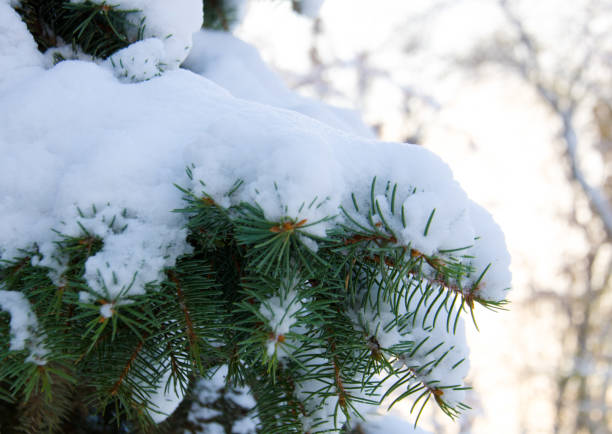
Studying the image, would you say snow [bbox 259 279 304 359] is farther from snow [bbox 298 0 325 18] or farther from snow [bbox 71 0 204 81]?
snow [bbox 298 0 325 18]

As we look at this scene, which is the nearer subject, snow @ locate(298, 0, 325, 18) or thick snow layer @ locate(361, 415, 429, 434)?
thick snow layer @ locate(361, 415, 429, 434)

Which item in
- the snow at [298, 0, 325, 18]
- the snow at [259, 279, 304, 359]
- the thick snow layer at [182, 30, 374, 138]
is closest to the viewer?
the snow at [259, 279, 304, 359]

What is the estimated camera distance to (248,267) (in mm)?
516

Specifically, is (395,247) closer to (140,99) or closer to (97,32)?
(140,99)

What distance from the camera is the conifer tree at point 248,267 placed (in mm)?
474

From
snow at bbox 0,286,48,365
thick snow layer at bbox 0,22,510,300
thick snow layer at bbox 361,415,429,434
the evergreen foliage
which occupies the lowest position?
snow at bbox 0,286,48,365

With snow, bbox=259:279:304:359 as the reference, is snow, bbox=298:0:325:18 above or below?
above

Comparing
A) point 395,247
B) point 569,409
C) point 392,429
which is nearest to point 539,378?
point 569,409

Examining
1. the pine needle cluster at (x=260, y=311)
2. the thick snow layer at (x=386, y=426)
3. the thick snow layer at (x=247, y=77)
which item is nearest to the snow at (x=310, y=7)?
the thick snow layer at (x=247, y=77)

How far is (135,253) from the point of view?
486 millimetres

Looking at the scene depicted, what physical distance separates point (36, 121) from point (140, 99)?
0.17 meters

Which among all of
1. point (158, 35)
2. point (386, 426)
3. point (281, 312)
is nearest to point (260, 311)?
point (281, 312)

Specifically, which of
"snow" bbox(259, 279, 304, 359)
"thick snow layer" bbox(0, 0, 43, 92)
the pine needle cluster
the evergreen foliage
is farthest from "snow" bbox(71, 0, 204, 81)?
"snow" bbox(259, 279, 304, 359)

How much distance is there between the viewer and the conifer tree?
0.47 metres
